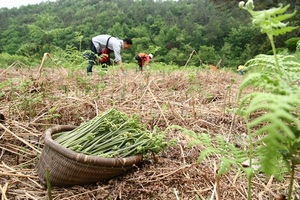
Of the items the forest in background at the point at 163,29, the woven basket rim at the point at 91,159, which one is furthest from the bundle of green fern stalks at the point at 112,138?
the forest in background at the point at 163,29

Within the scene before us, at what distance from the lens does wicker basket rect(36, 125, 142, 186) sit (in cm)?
144

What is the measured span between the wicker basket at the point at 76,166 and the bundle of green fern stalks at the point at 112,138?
0.06 meters

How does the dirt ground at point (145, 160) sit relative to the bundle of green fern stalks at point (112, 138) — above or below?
below

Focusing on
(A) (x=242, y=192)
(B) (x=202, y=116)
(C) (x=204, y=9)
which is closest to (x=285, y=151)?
(A) (x=242, y=192)

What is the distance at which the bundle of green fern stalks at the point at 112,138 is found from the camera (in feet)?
5.09

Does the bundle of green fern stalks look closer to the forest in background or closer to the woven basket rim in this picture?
the woven basket rim

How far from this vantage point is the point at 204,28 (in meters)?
32.3

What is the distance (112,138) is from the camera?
1602 millimetres

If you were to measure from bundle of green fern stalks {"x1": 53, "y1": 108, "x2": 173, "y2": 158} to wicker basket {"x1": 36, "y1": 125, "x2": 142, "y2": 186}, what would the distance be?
0.06m

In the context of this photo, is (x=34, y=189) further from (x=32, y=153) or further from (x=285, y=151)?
(x=285, y=151)

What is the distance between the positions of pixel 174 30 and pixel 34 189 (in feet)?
104

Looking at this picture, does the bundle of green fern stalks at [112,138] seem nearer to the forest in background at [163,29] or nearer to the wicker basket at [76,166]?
the wicker basket at [76,166]

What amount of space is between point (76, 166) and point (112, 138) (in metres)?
0.24

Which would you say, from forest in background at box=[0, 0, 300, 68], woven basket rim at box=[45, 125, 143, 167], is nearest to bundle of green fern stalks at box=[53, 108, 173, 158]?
woven basket rim at box=[45, 125, 143, 167]
